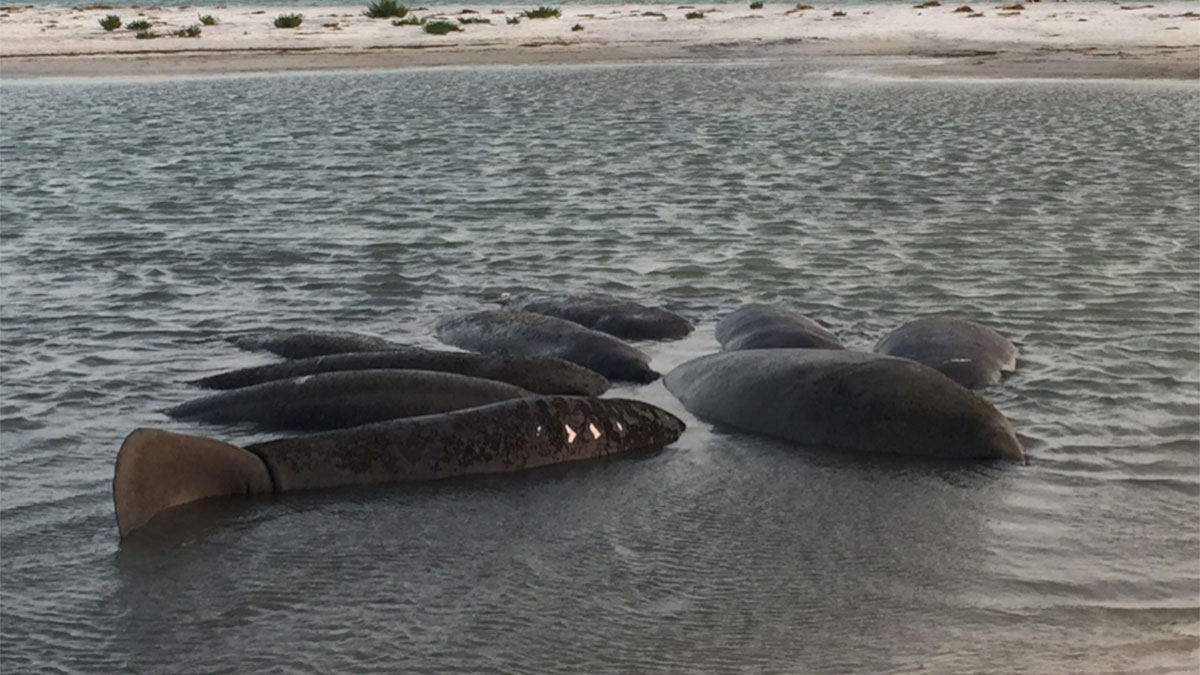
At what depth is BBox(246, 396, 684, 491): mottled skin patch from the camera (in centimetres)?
771

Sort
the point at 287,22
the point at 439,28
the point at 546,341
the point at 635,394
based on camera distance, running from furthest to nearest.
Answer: the point at 287,22, the point at 439,28, the point at 546,341, the point at 635,394

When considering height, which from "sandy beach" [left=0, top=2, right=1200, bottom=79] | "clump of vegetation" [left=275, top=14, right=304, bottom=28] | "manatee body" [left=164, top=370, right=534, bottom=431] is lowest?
"sandy beach" [left=0, top=2, right=1200, bottom=79]

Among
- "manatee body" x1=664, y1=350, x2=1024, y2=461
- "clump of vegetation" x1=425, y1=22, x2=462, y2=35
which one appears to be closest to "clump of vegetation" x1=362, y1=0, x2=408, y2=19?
"clump of vegetation" x1=425, y1=22, x2=462, y2=35

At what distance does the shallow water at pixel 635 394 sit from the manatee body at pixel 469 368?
0.37 metres

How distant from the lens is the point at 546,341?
32.3ft

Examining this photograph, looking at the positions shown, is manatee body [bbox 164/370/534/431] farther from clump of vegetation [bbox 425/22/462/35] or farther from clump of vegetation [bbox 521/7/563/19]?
clump of vegetation [bbox 521/7/563/19]

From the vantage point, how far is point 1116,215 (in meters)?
15.2

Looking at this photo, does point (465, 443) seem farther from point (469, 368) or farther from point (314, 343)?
point (314, 343)

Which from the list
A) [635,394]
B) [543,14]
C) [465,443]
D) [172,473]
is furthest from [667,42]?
[172,473]

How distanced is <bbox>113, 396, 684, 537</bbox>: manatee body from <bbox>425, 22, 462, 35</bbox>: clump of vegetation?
31188 mm

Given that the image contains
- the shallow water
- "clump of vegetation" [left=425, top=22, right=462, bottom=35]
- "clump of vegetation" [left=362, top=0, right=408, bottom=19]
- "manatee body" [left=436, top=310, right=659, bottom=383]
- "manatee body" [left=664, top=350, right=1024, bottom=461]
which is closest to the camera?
the shallow water

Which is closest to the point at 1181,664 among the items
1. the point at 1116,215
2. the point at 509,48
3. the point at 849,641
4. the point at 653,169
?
the point at 849,641

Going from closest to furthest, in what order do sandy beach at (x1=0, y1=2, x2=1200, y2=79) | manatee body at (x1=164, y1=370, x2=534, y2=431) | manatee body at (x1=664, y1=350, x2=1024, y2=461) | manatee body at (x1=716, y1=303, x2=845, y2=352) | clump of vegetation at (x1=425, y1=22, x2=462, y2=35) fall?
manatee body at (x1=664, y1=350, x2=1024, y2=461) < manatee body at (x1=164, y1=370, x2=534, y2=431) < manatee body at (x1=716, y1=303, x2=845, y2=352) < sandy beach at (x1=0, y1=2, x2=1200, y2=79) < clump of vegetation at (x1=425, y1=22, x2=462, y2=35)

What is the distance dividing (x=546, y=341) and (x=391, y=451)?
2170mm
